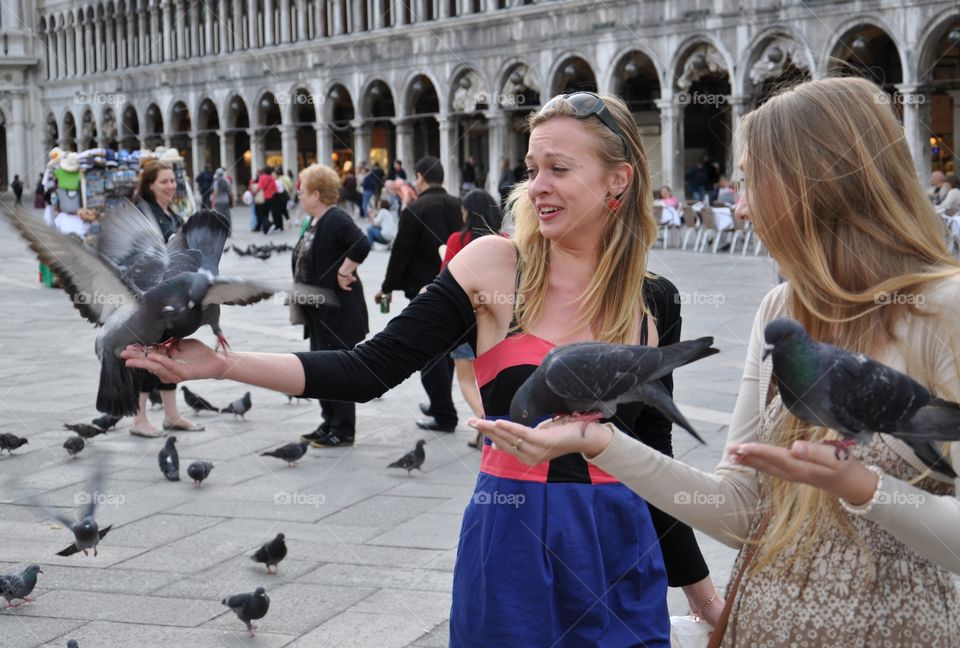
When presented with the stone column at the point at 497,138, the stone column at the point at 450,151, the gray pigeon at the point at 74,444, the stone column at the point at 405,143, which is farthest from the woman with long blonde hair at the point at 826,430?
the stone column at the point at 405,143

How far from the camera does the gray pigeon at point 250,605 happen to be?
359cm

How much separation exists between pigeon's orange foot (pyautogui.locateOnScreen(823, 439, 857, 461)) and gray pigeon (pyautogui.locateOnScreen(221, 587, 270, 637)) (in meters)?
Result: 2.44

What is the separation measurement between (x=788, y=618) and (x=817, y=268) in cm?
47

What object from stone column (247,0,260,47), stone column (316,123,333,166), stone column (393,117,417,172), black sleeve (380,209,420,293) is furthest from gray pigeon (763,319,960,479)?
stone column (247,0,260,47)

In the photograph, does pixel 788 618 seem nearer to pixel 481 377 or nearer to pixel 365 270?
pixel 481 377

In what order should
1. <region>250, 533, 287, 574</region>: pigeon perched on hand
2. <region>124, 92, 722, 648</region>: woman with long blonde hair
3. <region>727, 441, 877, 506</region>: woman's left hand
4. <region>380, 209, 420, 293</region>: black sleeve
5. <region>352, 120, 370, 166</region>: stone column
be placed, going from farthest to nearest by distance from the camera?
<region>352, 120, 370, 166</region>: stone column < <region>380, 209, 420, 293</region>: black sleeve < <region>250, 533, 287, 574</region>: pigeon perched on hand < <region>124, 92, 722, 648</region>: woman with long blonde hair < <region>727, 441, 877, 506</region>: woman's left hand

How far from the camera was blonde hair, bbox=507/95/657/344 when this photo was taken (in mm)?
2061

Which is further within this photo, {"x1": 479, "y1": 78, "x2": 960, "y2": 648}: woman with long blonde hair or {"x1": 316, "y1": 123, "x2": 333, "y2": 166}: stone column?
{"x1": 316, "y1": 123, "x2": 333, "y2": 166}: stone column

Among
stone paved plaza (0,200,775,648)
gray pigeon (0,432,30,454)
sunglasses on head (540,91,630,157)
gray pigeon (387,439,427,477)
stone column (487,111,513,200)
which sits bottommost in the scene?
stone paved plaza (0,200,775,648)

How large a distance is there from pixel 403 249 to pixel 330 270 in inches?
25.4

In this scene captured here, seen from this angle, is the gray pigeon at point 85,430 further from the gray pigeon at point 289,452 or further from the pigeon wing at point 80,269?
the pigeon wing at point 80,269

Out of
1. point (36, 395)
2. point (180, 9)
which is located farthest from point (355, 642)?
point (180, 9)

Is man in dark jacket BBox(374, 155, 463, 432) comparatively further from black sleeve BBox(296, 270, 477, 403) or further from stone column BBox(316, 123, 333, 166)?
stone column BBox(316, 123, 333, 166)

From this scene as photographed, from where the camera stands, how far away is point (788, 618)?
1.59 m
